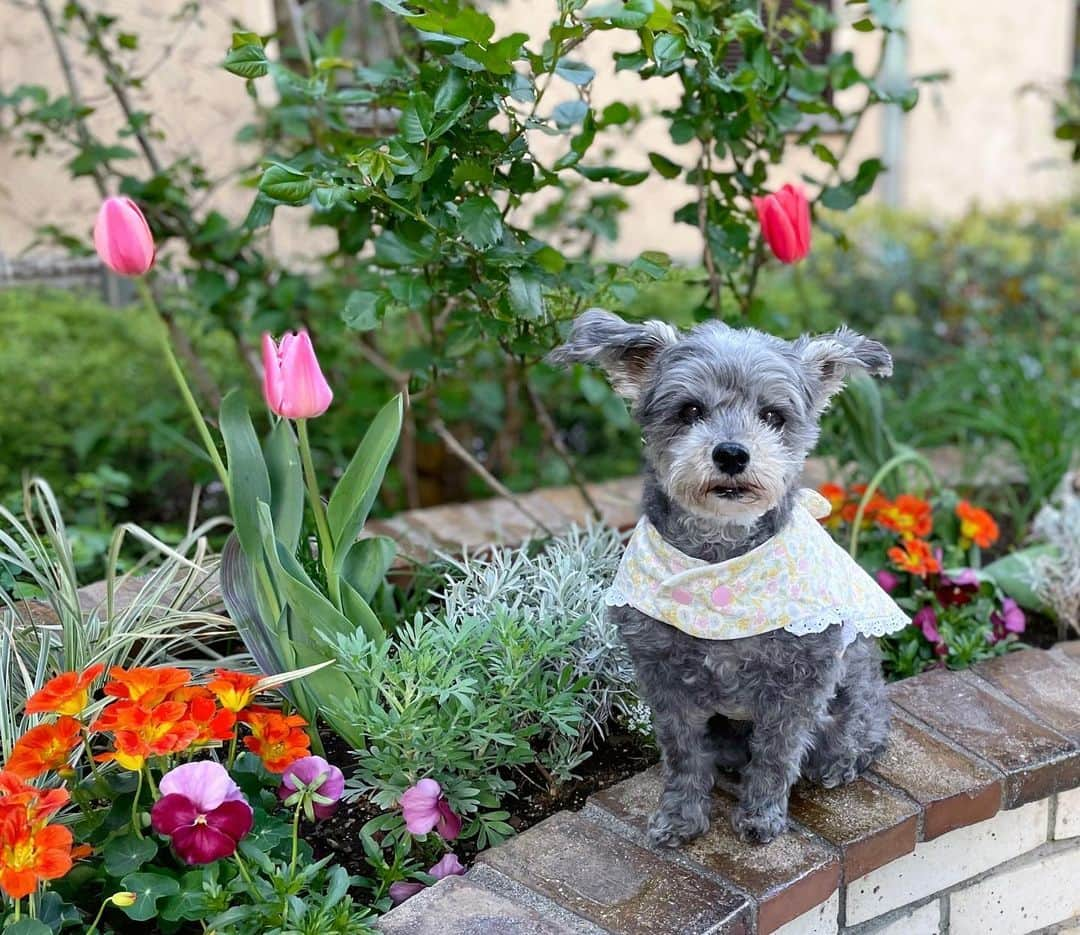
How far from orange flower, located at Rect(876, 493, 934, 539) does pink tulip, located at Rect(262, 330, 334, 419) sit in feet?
5.28

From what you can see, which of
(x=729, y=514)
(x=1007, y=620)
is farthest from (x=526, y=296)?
(x=1007, y=620)

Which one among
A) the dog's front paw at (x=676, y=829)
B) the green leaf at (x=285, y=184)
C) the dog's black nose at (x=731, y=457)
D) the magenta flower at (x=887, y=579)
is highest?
the green leaf at (x=285, y=184)

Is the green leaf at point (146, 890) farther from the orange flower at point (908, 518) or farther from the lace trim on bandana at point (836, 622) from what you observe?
the orange flower at point (908, 518)

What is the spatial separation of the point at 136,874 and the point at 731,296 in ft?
7.55

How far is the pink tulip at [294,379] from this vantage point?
1890mm

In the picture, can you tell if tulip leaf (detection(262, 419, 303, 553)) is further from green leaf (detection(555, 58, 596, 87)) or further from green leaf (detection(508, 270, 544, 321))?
green leaf (detection(555, 58, 596, 87))

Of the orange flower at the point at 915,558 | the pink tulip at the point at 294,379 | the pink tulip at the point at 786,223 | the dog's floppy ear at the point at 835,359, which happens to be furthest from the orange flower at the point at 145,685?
the orange flower at the point at 915,558

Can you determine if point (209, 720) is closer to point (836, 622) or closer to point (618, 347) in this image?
point (618, 347)

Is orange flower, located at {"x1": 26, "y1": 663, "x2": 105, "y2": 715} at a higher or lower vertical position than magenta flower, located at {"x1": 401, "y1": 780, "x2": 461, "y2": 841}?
higher

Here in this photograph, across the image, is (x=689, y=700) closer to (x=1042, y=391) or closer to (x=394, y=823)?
(x=394, y=823)

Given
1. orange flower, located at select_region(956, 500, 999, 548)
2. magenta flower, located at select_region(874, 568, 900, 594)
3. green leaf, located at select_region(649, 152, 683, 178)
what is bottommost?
magenta flower, located at select_region(874, 568, 900, 594)

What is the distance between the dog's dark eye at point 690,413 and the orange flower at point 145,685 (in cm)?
93

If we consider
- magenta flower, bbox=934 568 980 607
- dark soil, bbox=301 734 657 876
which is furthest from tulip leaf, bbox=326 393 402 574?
magenta flower, bbox=934 568 980 607

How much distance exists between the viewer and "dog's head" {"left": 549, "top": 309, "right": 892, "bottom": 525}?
5.70 feet
